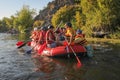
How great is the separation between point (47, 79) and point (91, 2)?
29.3 metres

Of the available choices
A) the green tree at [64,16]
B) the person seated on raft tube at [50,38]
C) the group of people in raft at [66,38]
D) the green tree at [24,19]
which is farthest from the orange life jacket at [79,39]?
the green tree at [24,19]

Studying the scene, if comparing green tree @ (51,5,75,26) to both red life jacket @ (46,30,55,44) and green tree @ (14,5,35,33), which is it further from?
red life jacket @ (46,30,55,44)

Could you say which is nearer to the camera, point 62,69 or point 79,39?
point 62,69

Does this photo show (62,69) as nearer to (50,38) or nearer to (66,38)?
(66,38)

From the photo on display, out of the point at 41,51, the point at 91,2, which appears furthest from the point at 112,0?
the point at 41,51

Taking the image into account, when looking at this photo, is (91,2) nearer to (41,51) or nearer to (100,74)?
(41,51)

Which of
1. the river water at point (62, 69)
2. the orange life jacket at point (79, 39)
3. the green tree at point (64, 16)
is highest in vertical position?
the green tree at point (64, 16)

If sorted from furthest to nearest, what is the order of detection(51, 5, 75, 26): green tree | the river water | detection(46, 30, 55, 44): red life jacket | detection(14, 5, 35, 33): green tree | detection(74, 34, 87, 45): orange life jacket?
detection(14, 5, 35, 33): green tree → detection(51, 5, 75, 26): green tree → detection(46, 30, 55, 44): red life jacket → detection(74, 34, 87, 45): orange life jacket → the river water

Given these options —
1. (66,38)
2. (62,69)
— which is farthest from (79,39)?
(62,69)

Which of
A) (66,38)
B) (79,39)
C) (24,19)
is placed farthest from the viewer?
(24,19)

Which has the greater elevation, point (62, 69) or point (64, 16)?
point (64, 16)

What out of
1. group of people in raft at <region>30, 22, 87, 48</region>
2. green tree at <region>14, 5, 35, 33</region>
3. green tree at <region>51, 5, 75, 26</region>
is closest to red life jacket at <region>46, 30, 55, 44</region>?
group of people in raft at <region>30, 22, 87, 48</region>

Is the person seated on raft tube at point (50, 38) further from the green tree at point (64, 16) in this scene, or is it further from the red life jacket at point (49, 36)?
the green tree at point (64, 16)

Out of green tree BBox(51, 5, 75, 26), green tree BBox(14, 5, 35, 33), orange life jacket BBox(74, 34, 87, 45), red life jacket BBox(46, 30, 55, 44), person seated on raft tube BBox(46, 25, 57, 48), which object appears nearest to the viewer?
orange life jacket BBox(74, 34, 87, 45)
